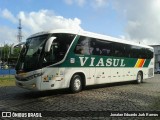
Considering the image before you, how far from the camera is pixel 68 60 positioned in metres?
14.1

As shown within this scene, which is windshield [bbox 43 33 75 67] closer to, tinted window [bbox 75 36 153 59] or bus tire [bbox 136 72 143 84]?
tinted window [bbox 75 36 153 59]

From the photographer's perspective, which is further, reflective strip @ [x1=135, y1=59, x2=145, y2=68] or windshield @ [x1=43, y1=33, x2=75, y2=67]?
reflective strip @ [x1=135, y1=59, x2=145, y2=68]

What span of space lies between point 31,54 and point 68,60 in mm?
2022

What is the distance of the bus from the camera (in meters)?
12.9

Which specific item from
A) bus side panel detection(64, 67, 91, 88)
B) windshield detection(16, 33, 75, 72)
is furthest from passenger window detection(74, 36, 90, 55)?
bus side panel detection(64, 67, 91, 88)

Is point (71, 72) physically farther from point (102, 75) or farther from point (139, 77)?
point (139, 77)

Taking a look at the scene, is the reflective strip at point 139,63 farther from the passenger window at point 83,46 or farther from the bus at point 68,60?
the passenger window at point 83,46

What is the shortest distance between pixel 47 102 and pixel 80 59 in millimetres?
4095

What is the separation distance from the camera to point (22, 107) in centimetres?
1046

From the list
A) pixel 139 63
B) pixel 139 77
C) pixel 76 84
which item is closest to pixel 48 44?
pixel 76 84

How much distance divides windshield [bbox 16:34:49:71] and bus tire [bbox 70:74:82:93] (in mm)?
2629

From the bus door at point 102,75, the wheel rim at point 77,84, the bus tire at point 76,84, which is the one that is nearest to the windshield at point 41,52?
the bus tire at point 76,84

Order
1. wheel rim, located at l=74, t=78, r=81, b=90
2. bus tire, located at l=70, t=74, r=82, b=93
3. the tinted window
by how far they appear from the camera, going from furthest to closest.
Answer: the tinted window → wheel rim, located at l=74, t=78, r=81, b=90 → bus tire, located at l=70, t=74, r=82, b=93

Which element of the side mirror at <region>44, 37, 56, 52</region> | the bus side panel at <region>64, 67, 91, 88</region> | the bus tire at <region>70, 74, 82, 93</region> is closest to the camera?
the side mirror at <region>44, 37, 56, 52</region>
